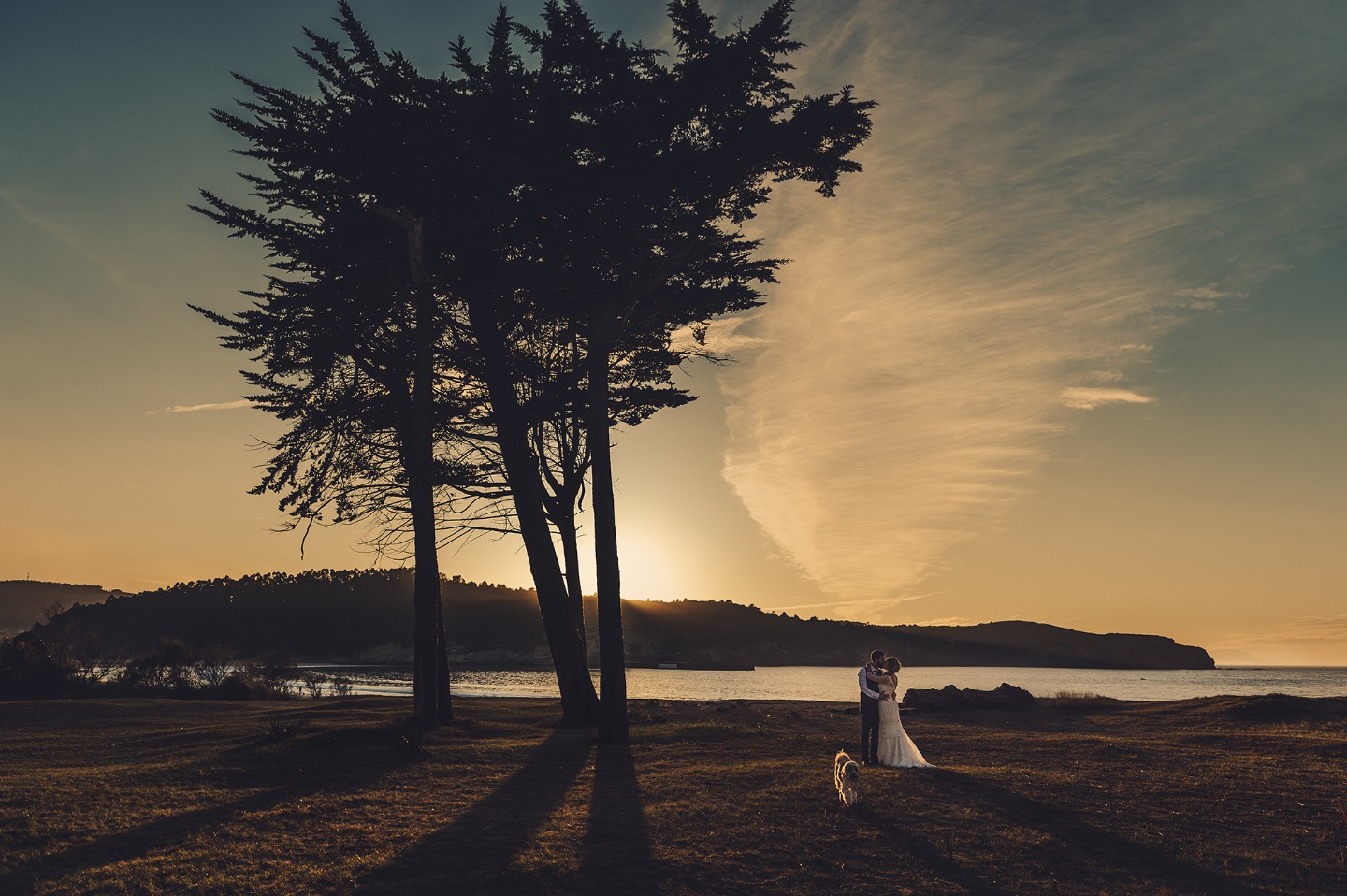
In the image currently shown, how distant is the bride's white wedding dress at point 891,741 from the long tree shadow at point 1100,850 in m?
2.98

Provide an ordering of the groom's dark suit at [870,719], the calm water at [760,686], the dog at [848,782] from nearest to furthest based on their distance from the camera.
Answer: the dog at [848,782], the groom's dark suit at [870,719], the calm water at [760,686]

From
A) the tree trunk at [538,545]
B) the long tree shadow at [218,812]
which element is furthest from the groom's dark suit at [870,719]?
the tree trunk at [538,545]

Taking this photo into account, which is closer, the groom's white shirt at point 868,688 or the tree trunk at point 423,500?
the groom's white shirt at point 868,688

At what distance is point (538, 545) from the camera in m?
26.1

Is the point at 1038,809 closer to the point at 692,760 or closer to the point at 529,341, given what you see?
the point at 692,760

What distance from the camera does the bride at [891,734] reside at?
17.0m

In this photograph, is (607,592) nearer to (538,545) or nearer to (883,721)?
(538,545)

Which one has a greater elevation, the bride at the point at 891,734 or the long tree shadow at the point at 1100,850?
the bride at the point at 891,734

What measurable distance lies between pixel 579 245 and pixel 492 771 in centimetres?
1211

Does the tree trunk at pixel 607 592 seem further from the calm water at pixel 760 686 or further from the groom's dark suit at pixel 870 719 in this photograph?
the calm water at pixel 760 686

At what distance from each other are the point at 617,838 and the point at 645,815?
145 centimetres

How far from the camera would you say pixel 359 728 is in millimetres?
19453

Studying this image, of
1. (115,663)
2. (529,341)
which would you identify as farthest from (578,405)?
(115,663)

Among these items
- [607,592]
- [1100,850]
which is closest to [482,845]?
[1100,850]
